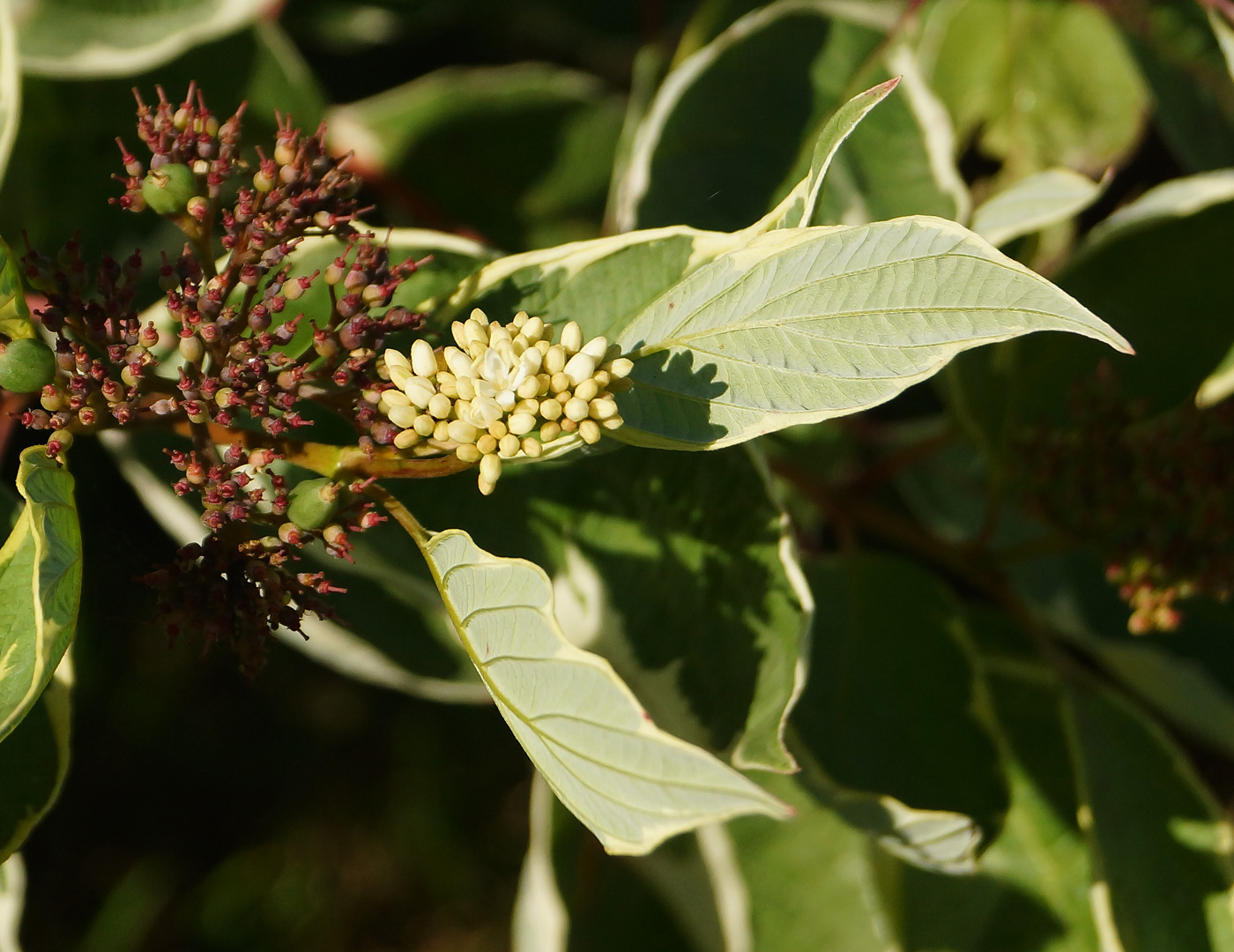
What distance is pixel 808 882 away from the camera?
1.40 m

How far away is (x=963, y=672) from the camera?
4.45 feet

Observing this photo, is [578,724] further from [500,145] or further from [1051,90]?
[1051,90]

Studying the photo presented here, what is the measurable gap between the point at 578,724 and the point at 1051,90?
4.84ft

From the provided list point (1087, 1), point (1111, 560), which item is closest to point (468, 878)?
point (1111, 560)

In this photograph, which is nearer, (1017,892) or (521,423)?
(521,423)

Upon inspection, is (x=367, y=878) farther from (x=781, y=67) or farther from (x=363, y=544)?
(x=781, y=67)

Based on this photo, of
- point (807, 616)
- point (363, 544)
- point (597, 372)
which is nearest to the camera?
point (597, 372)

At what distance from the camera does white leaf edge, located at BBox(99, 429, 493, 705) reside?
113 cm

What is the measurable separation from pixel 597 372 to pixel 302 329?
38 cm

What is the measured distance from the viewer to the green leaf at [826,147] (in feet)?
2.17

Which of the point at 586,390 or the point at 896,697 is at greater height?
the point at 586,390

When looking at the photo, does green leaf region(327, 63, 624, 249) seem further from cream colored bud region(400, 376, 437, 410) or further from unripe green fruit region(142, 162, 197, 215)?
cream colored bud region(400, 376, 437, 410)

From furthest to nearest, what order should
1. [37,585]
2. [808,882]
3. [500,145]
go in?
[500,145]
[808,882]
[37,585]

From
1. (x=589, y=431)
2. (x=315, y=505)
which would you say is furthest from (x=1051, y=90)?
(x=315, y=505)
